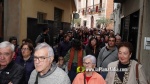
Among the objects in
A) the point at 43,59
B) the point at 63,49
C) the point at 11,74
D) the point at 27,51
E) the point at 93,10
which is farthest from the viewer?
the point at 93,10

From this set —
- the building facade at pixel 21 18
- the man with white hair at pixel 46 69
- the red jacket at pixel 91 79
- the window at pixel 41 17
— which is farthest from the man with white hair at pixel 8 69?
the window at pixel 41 17

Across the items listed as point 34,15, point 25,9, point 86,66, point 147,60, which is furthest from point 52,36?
point 86,66

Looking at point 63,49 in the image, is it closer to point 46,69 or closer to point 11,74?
point 11,74

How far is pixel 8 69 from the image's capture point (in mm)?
3781

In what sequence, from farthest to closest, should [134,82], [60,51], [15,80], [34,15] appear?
[34,15]
[60,51]
[134,82]
[15,80]

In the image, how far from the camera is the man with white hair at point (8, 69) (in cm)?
371

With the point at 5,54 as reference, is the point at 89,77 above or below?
below

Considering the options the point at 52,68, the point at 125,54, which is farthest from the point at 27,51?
the point at 52,68

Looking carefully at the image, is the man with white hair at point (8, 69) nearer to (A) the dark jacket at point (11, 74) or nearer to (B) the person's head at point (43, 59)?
(A) the dark jacket at point (11, 74)

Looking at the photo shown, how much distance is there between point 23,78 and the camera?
3.88 m

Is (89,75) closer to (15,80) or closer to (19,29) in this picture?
(15,80)

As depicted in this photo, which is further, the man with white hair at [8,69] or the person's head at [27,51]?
the person's head at [27,51]

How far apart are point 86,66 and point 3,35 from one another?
20.0ft

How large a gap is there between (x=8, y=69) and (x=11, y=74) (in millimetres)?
96
